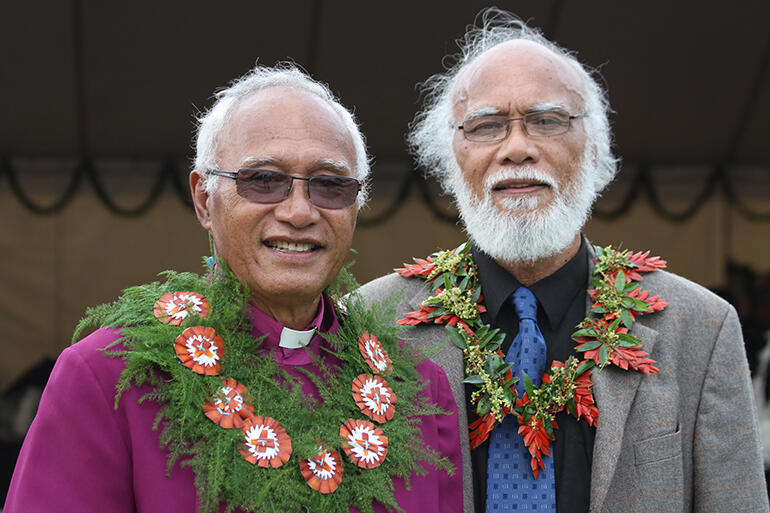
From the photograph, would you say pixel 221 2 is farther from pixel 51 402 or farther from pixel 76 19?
pixel 51 402

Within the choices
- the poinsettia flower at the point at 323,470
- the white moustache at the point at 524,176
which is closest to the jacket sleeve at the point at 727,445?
the white moustache at the point at 524,176

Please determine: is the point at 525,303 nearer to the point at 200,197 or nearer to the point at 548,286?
the point at 548,286

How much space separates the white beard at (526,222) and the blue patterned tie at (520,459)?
0.19m

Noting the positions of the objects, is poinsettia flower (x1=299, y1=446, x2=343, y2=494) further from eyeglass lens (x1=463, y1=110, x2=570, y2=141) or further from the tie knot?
eyeglass lens (x1=463, y1=110, x2=570, y2=141)

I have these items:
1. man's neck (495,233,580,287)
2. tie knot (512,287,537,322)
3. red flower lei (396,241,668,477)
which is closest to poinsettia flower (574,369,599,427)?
red flower lei (396,241,668,477)

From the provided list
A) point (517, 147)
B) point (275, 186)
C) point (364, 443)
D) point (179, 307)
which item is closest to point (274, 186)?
point (275, 186)

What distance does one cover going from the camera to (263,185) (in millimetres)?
1666

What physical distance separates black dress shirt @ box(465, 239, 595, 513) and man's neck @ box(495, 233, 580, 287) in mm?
22

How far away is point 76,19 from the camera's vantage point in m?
5.40

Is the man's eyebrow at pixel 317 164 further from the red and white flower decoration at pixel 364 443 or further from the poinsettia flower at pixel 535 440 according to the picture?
the poinsettia flower at pixel 535 440

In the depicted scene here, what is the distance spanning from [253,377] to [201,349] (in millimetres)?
126

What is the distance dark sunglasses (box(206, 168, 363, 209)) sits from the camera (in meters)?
1.66

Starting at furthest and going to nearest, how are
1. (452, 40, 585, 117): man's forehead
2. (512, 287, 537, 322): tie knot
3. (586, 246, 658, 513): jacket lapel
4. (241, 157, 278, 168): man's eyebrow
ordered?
(452, 40, 585, 117): man's forehead, (512, 287, 537, 322): tie knot, (586, 246, 658, 513): jacket lapel, (241, 157, 278, 168): man's eyebrow

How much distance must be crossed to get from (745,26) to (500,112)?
14.4 ft
